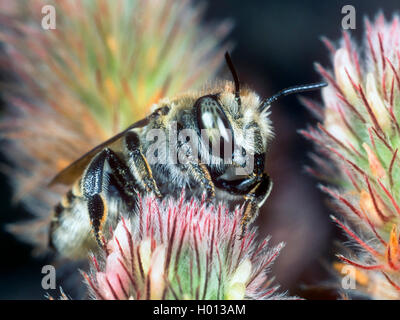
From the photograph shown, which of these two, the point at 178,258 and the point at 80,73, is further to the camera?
the point at 80,73

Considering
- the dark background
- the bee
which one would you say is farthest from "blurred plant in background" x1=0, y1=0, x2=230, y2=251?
the bee

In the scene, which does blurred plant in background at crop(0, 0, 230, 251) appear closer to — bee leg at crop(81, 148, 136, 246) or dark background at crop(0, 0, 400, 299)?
dark background at crop(0, 0, 400, 299)

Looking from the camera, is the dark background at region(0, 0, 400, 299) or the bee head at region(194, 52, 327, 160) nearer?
the bee head at region(194, 52, 327, 160)

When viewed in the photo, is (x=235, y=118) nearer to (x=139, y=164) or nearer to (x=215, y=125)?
(x=215, y=125)

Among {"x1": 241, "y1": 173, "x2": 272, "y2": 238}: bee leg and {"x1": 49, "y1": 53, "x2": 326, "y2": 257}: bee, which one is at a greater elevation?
{"x1": 49, "y1": 53, "x2": 326, "y2": 257}: bee

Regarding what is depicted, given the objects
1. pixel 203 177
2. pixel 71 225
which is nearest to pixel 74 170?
pixel 71 225

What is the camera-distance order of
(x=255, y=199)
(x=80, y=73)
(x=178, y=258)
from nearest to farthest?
(x=178, y=258) < (x=255, y=199) < (x=80, y=73)
